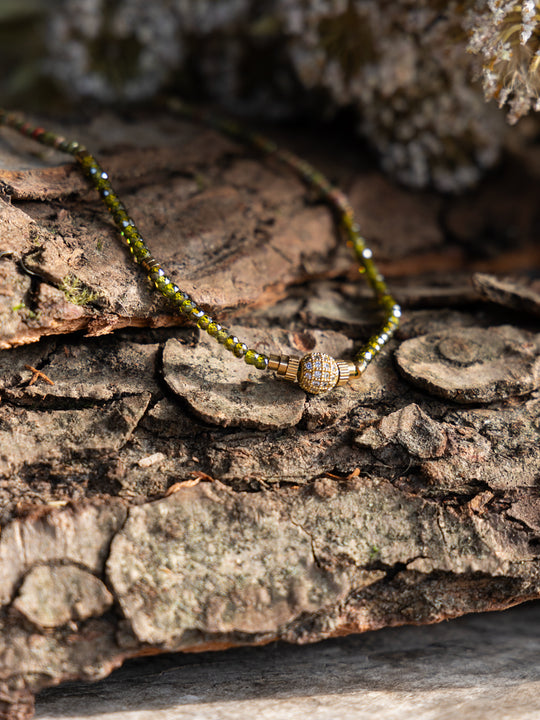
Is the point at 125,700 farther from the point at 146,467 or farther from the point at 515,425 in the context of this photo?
the point at 515,425

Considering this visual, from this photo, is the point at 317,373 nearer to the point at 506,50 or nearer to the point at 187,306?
the point at 187,306

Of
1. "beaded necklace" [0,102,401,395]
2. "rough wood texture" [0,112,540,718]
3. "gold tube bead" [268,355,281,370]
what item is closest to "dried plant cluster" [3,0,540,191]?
"beaded necklace" [0,102,401,395]

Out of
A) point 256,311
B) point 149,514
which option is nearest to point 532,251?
point 256,311

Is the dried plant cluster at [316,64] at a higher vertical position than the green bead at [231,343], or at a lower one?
higher

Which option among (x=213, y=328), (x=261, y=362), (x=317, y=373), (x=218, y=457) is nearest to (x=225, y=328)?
(x=213, y=328)

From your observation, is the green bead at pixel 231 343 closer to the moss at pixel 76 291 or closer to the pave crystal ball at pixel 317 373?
the pave crystal ball at pixel 317 373

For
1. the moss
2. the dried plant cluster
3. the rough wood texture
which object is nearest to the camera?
the rough wood texture

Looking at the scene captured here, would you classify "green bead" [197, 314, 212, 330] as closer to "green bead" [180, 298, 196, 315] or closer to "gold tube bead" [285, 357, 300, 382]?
"green bead" [180, 298, 196, 315]

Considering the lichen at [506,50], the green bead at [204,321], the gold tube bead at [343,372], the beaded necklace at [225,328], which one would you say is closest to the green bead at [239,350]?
the beaded necklace at [225,328]
